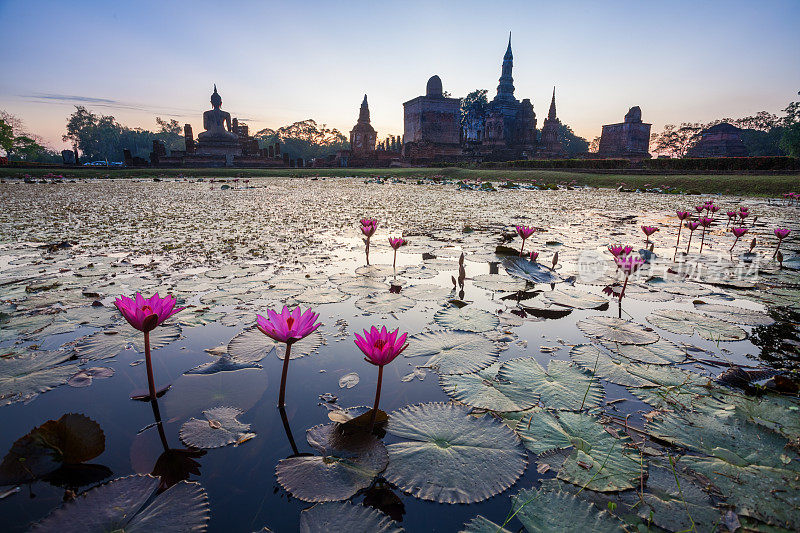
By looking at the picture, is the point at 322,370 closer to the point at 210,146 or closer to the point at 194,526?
the point at 194,526

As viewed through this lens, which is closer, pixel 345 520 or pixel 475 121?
pixel 345 520

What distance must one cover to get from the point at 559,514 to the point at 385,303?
1.45m

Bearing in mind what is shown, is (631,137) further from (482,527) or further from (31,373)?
(31,373)

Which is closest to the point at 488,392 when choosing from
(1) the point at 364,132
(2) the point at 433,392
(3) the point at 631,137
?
(2) the point at 433,392

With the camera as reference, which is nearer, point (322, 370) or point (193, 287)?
point (322, 370)

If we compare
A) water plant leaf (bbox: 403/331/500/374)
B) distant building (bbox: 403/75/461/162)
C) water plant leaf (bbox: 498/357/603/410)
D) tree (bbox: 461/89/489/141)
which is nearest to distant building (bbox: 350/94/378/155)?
distant building (bbox: 403/75/461/162)

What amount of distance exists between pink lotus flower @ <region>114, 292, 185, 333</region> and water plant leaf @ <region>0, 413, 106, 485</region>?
0.29 meters

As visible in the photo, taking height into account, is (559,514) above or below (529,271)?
below

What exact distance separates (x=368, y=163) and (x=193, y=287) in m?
31.8

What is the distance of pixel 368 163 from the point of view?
107ft

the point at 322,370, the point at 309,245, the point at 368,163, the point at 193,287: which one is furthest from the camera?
the point at 368,163

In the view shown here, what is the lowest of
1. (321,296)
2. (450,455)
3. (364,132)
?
(450,455)

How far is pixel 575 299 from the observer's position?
2.27 m

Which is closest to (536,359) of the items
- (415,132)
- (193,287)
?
(193,287)
